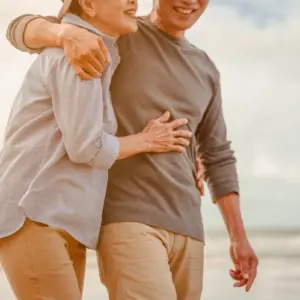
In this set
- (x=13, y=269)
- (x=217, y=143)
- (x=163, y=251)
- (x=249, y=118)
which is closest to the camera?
(x=13, y=269)

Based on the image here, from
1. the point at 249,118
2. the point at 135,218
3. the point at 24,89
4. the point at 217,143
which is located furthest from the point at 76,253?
the point at 249,118

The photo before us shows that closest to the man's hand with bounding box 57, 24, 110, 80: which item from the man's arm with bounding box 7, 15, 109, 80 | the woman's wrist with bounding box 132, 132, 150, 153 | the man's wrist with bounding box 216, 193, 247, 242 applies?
the man's arm with bounding box 7, 15, 109, 80

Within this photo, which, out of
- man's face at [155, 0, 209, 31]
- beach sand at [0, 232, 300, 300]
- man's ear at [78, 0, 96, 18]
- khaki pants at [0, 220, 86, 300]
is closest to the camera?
khaki pants at [0, 220, 86, 300]

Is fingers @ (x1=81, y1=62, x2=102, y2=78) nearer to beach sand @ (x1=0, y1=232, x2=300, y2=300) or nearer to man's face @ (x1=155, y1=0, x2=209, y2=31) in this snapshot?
man's face @ (x1=155, y1=0, x2=209, y2=31)

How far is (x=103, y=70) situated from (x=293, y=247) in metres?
0.99

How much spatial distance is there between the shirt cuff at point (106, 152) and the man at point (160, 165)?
0.10 m

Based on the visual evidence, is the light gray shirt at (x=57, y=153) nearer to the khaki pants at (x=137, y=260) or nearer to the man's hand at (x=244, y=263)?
the khaki pants at (x=137, y=260)

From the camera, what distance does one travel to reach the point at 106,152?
3.56ft

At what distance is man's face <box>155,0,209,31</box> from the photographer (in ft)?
4.25

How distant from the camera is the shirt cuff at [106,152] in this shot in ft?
3.54

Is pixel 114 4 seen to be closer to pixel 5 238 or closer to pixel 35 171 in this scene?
pixel 35 171

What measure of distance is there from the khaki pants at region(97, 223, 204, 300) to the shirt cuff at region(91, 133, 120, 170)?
4.9 inches

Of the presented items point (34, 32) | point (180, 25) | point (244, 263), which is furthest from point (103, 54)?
point (244, 263)

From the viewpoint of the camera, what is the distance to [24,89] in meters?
1.13
